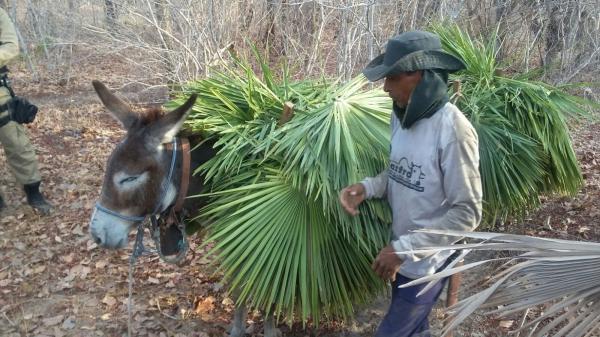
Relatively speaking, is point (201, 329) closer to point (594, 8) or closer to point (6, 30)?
point (6, 30)

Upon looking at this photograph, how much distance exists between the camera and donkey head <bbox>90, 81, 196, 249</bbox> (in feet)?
9.59

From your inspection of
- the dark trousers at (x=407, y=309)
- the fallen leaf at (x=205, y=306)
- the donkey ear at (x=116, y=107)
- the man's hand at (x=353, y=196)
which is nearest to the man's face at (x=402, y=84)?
the man's hand at (x=353, y=196)

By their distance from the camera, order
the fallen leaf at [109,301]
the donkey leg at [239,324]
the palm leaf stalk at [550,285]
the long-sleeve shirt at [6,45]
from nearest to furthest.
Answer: the palm leaf stalk at [550,285] → the donkey leg at [239,324] → the fallen leaf at [109,301] → the long-sleeve shirt at [6,45]

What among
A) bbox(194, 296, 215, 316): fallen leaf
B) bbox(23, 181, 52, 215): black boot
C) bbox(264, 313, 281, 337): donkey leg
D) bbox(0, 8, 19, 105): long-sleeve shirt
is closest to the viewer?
bbox(264, 313, 281, 337): donkey leg

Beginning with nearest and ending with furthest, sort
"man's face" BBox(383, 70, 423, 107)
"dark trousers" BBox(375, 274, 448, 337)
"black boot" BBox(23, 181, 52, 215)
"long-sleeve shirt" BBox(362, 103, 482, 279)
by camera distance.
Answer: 1. "long-sleeve shirt" BBox(362, 103, 482, 279)
2. "man's face" BBox(383, 70, 423, 107)
3. "dark trousers" BBox(375, 274, 448, 337)
4. "black boot" BBox(23, 181, 52, 215)

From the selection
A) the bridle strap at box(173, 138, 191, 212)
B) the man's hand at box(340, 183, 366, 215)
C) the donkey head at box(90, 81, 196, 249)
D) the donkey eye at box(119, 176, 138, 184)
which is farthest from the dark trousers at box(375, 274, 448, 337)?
the donkey eye at box(119, 176, 138, 184)

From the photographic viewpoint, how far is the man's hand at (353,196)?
Result: 275cm

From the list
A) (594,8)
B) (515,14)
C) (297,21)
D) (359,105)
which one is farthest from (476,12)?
(359,105)

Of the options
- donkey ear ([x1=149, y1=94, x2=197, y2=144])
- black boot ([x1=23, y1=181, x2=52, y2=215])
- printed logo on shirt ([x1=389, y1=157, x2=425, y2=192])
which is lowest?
black boot ([x1=23, y1=181, x2=52, y2=215])

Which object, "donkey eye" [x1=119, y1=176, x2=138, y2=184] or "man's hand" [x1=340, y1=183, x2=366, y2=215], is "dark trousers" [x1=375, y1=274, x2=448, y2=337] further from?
"donkey eye" [x1=119, y1=176, x2=138, y2=184]

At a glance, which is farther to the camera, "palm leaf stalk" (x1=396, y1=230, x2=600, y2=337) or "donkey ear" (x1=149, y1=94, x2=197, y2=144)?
"donkey ear" (x1=149, y1=94, x2=197, y2=144)

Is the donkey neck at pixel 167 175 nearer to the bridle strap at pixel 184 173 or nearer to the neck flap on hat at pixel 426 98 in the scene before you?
the bridle strap at pixel 184 173

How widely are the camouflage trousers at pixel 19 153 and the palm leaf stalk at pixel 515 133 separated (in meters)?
4.61

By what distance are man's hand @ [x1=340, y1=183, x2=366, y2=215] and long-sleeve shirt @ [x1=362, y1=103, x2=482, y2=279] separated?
0.62ft
